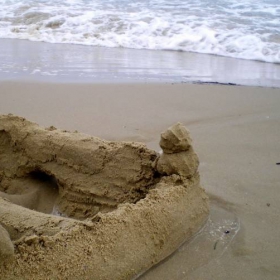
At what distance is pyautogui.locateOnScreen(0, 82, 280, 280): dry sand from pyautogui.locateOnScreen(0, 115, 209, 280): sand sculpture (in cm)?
16

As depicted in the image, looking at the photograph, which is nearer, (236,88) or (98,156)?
(98,156)

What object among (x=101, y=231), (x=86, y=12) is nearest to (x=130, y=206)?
(x=101, y=231)

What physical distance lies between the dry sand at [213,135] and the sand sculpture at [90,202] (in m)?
0.16

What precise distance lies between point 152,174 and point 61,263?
0.79 m

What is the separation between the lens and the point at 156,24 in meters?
8.43

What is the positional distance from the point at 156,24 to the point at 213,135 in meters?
5.22

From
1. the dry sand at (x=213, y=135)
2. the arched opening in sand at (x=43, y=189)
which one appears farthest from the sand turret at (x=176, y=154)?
the arched opening in sand at (x=43, y=189)

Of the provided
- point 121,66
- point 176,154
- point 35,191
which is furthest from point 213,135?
point 121,66

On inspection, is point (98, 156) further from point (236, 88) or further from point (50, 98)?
point (236, 88)

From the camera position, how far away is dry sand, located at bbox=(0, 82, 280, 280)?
6.58ft

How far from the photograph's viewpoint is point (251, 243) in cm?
213

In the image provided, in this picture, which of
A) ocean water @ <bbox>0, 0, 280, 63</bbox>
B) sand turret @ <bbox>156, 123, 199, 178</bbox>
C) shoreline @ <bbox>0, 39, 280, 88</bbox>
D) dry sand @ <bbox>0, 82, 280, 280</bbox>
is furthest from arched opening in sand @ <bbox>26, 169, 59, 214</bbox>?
ocean water @ <bbox>0, 0, 280, 63</bbox>

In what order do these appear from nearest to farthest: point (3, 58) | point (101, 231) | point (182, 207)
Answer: point (101, 231) → point (182, 207) → point (3, 58)

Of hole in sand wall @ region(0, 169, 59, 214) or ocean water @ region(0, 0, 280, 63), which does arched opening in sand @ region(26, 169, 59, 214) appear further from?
ocean water @ region(0, 0, 280, 63)
